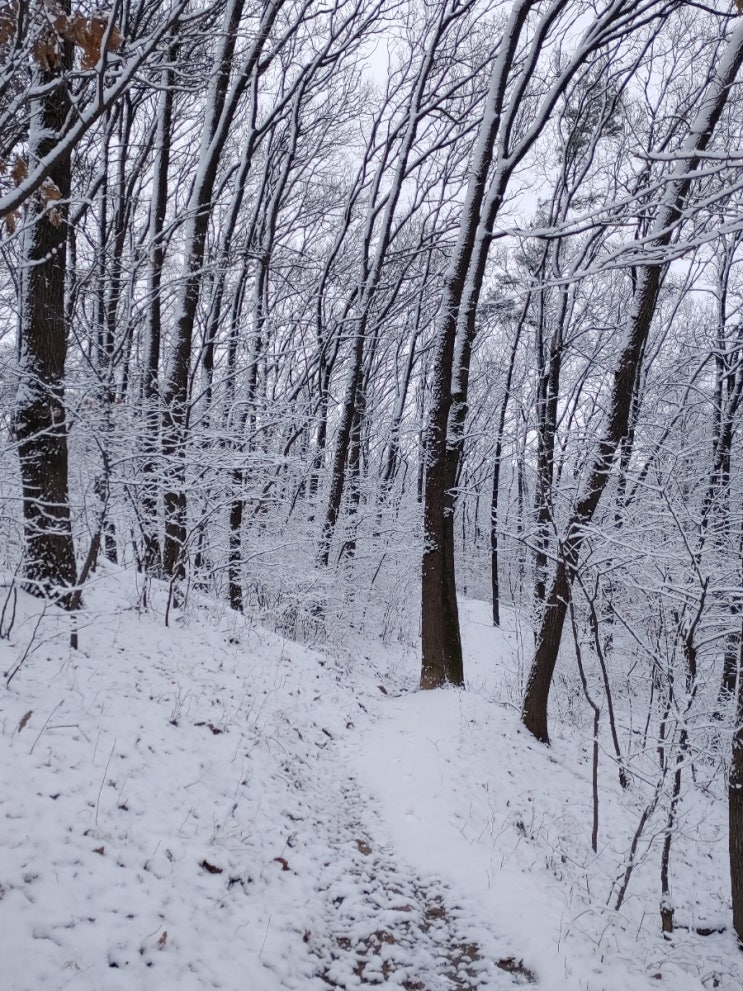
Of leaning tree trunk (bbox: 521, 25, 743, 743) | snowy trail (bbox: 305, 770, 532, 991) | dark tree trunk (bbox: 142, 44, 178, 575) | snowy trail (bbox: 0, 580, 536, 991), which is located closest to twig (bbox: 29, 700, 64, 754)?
snowy trail (bbox: 0, 580, 536, 991)

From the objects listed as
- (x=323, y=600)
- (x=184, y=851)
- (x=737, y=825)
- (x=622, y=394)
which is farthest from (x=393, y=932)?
(x=323, y=600)

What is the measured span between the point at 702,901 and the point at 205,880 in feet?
18.6

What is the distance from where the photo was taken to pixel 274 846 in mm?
4051

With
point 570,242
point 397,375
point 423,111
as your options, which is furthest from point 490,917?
point 397,375

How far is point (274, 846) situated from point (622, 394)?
255 inches

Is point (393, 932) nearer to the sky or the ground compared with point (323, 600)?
nearer to the ground

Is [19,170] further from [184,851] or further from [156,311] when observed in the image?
[156,311]

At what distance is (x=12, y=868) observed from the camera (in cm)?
269

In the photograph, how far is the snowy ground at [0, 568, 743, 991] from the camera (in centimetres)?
284

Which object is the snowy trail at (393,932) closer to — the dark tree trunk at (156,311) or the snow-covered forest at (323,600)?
the snow-covered forest at (323,600)

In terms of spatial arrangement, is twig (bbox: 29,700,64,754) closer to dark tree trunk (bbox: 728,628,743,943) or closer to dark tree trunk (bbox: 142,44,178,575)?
dark tree trunk (bbox: 142,44,178,575)

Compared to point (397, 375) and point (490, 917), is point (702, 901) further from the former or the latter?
point (397, 375)

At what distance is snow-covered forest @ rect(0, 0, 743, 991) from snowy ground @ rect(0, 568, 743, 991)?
0.08 feet

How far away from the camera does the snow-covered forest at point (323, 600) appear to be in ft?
10.1
